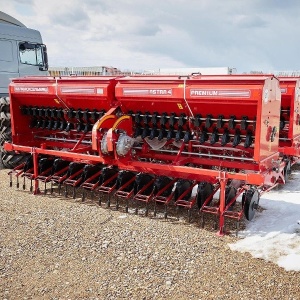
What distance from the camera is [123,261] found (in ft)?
12.9

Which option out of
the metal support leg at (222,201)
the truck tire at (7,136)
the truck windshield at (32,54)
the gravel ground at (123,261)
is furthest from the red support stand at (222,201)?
the truck windshield at (32,54)

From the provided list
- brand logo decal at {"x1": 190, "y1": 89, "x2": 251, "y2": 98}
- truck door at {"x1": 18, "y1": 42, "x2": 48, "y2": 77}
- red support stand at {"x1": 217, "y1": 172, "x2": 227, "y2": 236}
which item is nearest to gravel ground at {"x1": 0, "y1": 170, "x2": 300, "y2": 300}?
red support stand at {"x1": 217, "y1": 172, "x2": 227, "y2": 236}

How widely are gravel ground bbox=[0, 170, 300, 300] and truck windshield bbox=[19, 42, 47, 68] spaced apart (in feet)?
18.0

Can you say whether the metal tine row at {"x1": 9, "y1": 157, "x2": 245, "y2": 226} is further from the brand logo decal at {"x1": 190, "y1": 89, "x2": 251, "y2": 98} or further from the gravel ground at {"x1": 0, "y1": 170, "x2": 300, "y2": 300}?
the brand logo decal at {"x1": 190, "y1": 89, "x2": 251, "y2": 98}

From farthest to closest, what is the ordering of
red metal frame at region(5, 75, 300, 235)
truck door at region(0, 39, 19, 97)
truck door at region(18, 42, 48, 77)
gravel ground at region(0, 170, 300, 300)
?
truck door at region(18, 42, 48, 77)
truck door at region(0, 39, 19, 97)
red metal frame at region(5, 75, 300, 235)
gravel ground at region(0, 170, 300, 300)

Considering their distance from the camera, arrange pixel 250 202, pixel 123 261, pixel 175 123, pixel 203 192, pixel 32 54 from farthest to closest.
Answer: pixel 32 54 < pixel 175 123 < pixel 203 192 < pixel 250 202 < pixel 123 261

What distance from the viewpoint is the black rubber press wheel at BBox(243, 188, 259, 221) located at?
479 cm

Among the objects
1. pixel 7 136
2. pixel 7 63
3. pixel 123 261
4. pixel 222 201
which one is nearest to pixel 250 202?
pixel 222 201

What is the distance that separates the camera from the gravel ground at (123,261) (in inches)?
135

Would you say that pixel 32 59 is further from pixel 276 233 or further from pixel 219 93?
pixel 276 233

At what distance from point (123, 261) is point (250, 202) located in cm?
175

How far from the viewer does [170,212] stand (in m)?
5.45

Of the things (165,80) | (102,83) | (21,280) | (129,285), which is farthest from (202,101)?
(21,280)

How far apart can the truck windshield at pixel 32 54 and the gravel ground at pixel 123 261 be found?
550 centimetres
